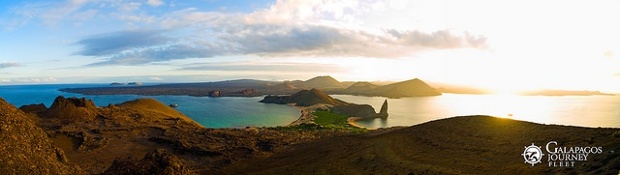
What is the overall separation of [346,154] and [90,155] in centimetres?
2096

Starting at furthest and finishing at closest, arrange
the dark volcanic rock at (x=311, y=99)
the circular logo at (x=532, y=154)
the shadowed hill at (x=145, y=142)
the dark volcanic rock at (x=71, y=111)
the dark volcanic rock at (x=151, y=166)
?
the dark volcanic rock at (x=311, y=99)
the dark volcanic rock at (x=71, y=111)
the shadowed hill at (x=145, y=142)
the dark volcanic rock at (x=151, y=166)
the circular logo at (x=532, y=154)

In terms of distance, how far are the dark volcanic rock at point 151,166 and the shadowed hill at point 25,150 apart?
6.45 ft

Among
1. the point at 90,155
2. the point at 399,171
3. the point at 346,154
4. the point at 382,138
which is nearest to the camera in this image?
the point at 399,171

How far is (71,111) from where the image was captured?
4597cm

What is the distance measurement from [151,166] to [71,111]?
3177cm

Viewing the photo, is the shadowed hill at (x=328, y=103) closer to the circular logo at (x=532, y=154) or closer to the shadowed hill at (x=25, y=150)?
the circular logo at (x=532, y=154)

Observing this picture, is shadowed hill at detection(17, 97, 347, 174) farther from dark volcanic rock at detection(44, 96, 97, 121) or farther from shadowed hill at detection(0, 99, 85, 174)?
shadowed hill at detection(0, 99, 85, 174)

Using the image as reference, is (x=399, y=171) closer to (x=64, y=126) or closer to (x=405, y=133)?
(x=405, y=133)

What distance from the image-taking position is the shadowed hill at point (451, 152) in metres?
18.5

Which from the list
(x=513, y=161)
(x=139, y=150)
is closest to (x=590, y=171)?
(x=513, y=161)

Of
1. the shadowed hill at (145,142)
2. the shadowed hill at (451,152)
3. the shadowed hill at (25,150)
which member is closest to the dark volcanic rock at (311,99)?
the shadowed hill at (145,142)

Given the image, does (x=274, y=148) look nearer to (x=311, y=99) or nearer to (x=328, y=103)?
(x=328, y=103)

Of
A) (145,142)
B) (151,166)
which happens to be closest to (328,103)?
(145,142)

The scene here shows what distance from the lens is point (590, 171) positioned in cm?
1516
